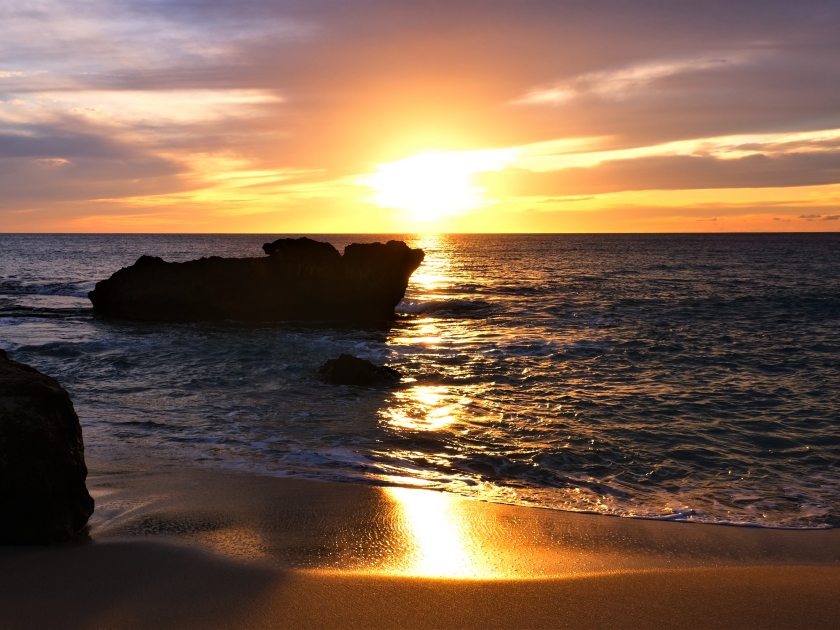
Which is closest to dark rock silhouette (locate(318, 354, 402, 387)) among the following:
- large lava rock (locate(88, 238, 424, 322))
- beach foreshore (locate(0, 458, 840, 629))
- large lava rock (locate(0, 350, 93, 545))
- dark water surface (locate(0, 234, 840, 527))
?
dark water surface (locate(0, 234, 840, 527))

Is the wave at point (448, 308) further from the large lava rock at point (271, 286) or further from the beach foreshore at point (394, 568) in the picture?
the beach foreshore at point (394, 568)

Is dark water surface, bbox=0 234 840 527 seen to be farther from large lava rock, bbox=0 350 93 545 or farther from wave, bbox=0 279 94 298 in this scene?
wave, bbox=0 279 94 298

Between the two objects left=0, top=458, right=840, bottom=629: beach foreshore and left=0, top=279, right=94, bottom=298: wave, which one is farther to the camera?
left=0, top=279, right=94, bottom=298: wave

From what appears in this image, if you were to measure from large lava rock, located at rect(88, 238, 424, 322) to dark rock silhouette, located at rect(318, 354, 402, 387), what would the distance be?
13.5m

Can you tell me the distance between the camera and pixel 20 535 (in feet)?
16.9

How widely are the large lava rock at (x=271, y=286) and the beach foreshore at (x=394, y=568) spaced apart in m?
20.7

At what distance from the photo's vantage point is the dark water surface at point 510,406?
823 centimetres

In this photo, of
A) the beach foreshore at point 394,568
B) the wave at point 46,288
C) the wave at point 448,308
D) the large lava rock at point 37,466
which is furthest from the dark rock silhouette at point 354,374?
the wave at point 46,288

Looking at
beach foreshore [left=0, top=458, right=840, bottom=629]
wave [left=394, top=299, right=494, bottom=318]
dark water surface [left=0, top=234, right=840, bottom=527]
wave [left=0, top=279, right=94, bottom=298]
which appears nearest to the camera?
beach foreshore [left=0, top=458, right=840, bottom=629]

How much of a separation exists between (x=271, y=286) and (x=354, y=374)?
14.6 m

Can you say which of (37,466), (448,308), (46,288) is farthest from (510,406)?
(46,288)

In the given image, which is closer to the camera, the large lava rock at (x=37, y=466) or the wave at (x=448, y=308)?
the large lava rock at (x=37, y=466)

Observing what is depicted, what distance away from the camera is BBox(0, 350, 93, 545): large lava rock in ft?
16.8

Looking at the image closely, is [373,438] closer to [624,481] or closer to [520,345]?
[624,481]
